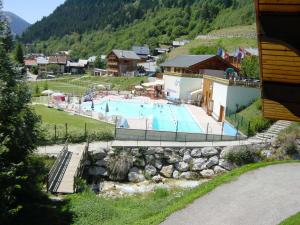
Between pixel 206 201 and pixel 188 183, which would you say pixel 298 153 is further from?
pixel 206 201

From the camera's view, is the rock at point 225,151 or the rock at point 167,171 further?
the rock at point 225,151

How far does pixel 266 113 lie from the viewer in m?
7.13

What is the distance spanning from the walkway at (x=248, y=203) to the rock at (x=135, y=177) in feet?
30.1

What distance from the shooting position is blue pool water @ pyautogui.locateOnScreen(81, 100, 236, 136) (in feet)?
99.3

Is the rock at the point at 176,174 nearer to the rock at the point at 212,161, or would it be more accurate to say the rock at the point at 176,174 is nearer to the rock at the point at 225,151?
the rock at the point at 212,161

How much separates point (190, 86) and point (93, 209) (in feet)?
111

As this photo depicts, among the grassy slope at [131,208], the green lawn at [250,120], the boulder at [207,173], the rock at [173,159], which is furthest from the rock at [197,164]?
→ the grassy slope at [131,208]

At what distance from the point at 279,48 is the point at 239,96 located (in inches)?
1218

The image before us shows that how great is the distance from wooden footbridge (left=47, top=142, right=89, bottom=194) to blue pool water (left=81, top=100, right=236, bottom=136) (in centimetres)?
826

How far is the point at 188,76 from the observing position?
4741 centimetres

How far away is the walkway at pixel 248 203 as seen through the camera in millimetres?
11492

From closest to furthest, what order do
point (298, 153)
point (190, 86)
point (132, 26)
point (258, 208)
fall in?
point (258, 208), point (298, 153), point (190, 86), point (132, 26)

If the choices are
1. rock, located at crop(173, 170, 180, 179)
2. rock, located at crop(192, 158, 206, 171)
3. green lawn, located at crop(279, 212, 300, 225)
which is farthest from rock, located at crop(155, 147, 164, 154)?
green lawn, located at crop(279, 212, 300, 225)

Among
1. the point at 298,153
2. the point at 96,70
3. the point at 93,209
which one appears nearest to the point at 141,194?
the point at 93,209
